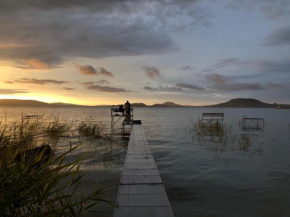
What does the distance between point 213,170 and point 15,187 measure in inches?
372

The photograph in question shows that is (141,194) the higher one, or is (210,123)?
(210,123)

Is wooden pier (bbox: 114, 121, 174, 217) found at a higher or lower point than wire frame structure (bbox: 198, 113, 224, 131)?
lower

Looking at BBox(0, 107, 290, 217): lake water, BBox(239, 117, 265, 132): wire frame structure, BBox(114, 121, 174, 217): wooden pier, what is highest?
BBox(239, 117, 265, 132): wire frame structure

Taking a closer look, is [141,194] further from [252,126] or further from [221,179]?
[252,126]

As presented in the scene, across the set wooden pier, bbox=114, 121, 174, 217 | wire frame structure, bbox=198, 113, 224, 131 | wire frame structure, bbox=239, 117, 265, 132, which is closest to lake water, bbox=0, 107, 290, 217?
wooden pier, bbox=114, 121, 174, 217

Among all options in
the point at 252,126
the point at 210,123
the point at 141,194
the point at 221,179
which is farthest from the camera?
the point at 252,126

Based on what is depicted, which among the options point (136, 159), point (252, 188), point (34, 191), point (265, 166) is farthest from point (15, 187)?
point (265, 166)

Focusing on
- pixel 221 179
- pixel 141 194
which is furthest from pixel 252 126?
pixel 141 194

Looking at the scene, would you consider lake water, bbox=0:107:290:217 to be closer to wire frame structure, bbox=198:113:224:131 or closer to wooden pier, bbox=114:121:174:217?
wooden pier, bbox=114:121:174:217

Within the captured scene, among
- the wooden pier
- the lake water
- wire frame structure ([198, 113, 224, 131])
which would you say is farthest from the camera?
wire frame structure ([198, 113, 224, 131])

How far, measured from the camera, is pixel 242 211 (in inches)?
261

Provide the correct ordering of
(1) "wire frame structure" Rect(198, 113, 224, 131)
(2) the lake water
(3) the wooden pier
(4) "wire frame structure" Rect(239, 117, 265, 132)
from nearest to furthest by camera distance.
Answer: (3) the wooden pier → (2) the lake water → (1) "wire frame structure" Rect(198, 113, 224, 131) → (4) "wire frame structure" Rect(239, 117, 265, 132)

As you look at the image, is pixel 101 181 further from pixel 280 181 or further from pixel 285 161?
pixel 285 161

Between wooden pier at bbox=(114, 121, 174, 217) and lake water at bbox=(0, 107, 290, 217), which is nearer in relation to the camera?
wooden pier at bbox=(114, 121, 174, 217)
